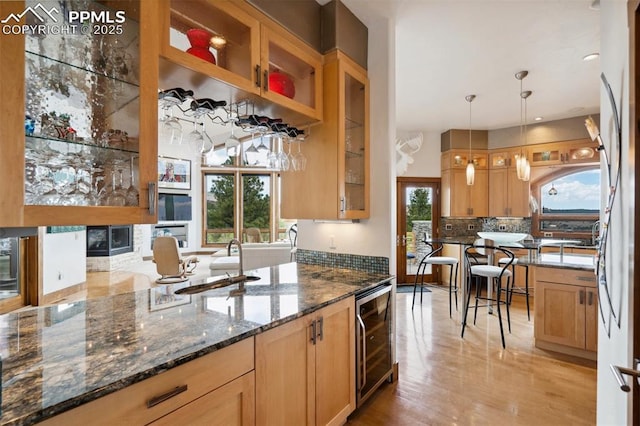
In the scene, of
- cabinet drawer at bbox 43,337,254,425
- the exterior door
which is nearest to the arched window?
the exterior door

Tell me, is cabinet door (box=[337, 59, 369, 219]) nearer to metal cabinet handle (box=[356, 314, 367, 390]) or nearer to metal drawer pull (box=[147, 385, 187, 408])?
metal cabinet handle (box=[356, 314, 367, 390])

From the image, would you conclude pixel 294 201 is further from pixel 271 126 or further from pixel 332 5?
pixel 332 5

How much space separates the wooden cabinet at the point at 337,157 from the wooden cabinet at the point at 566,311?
2248 millimetres

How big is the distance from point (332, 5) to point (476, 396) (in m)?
3.29

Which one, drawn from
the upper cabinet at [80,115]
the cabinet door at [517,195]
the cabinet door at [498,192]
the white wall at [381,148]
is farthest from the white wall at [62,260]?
the cabinet door at [517,195]

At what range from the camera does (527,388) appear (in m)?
2.58

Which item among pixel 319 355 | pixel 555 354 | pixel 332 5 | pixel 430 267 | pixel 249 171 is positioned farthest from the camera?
pixel 249 171

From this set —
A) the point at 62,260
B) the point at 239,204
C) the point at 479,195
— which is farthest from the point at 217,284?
the point at 239,204

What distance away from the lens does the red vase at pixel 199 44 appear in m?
1.67

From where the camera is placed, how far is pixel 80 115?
128cm

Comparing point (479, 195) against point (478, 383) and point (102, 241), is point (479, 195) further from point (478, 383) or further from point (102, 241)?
point (102, 241)

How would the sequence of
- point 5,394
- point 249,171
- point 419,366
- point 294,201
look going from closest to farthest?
point 5,394 < point 294,201 < point 419,366 < point 249,171

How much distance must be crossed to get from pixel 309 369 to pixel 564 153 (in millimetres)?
5900

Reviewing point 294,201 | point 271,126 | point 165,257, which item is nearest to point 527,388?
point 294,201
